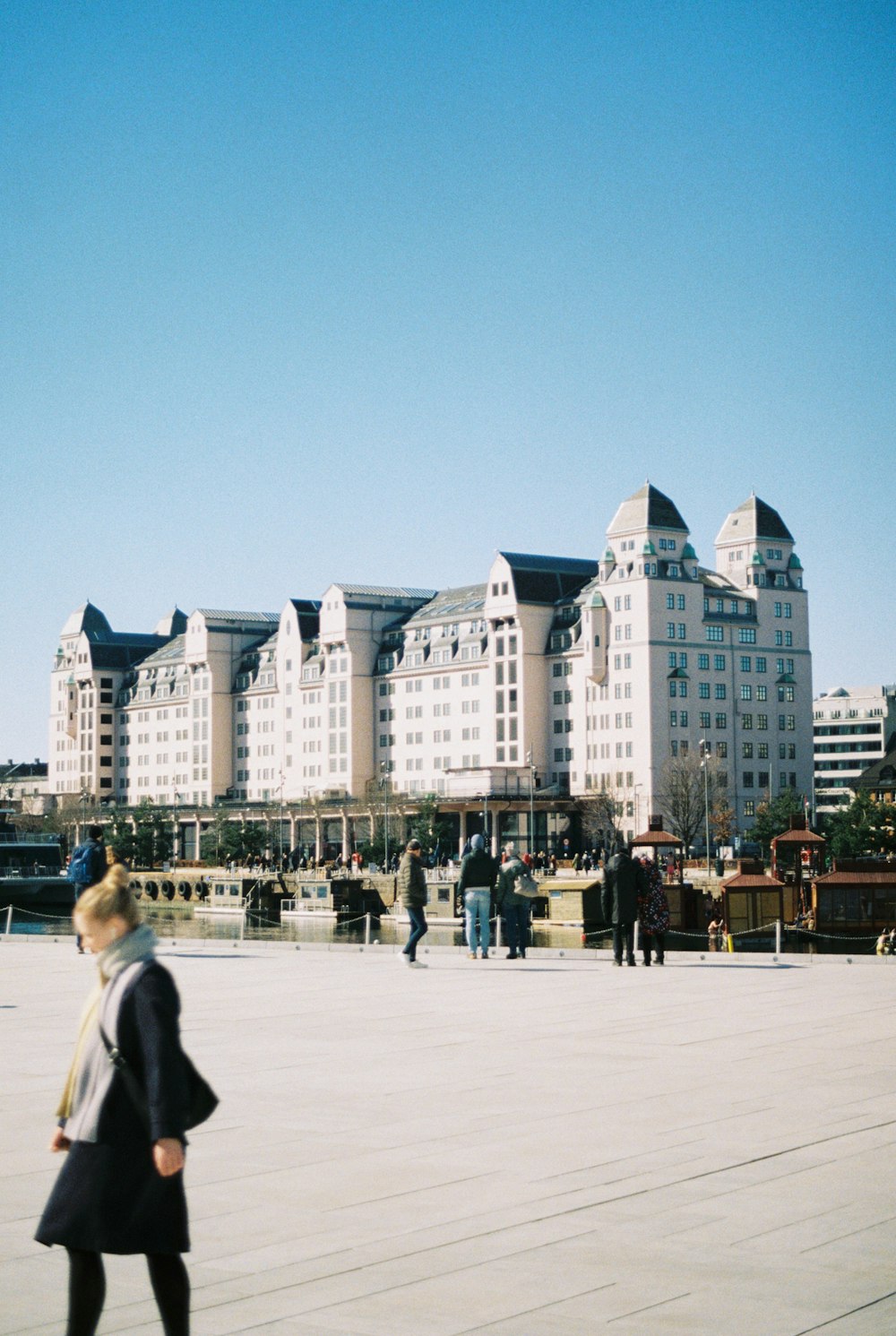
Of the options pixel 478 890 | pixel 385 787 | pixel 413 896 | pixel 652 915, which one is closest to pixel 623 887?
pixel 652 915

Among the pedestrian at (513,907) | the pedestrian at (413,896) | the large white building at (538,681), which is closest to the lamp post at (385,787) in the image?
the large white building at (538,681)

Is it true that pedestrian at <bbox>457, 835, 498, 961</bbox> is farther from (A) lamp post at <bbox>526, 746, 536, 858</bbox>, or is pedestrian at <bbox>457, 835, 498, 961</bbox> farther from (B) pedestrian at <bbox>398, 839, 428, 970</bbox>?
(A) lamp post at <bbox>526, 746, 536, 858</bbox>

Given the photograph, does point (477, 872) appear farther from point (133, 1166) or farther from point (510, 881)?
point (133, 1166)

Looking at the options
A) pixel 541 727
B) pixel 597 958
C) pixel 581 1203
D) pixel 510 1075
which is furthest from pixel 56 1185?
pixel 541 727

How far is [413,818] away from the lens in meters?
128

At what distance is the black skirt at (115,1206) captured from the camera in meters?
5.48

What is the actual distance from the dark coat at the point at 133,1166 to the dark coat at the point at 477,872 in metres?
19.9

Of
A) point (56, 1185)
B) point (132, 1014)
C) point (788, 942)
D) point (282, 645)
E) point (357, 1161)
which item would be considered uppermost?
point (282, 645)

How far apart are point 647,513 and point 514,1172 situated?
11710 centimetres

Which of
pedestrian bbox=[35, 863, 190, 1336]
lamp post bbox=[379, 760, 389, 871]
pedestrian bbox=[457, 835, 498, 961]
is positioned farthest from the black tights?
lamp post bbox=[379, 760, 389, 871]

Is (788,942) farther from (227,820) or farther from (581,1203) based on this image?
(227,820)

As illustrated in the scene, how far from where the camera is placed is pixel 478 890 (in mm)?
26125

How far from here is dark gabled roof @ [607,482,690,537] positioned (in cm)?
12475

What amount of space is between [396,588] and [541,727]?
2822 cm
